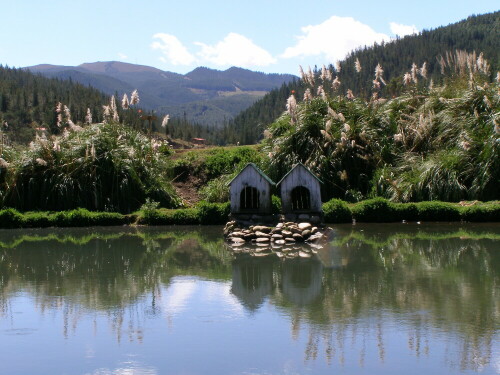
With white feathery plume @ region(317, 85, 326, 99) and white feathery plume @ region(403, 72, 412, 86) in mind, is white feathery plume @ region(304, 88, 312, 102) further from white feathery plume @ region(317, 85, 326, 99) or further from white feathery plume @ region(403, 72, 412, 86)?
white feathery plume @ region(403, 72, 412, 86)

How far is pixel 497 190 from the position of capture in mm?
20500

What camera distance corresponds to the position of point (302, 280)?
12.0m

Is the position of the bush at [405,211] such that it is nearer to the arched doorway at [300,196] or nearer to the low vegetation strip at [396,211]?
the low vegetation strip at [396,211]

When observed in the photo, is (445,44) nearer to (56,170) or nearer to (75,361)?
(56,170)

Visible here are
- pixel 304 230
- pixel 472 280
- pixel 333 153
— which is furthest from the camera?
pixel 333 153

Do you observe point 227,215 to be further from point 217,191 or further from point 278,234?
point 278,234

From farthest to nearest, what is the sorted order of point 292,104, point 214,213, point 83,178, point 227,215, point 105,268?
point 83,178 → point 292,104 → point 214,213 → point 227,215 → point 105,268

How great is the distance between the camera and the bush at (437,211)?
64.7 feet

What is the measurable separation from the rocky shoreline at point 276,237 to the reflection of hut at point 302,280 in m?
2.28

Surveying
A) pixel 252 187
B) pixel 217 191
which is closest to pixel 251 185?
pixel 252 187

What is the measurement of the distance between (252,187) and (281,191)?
2.76ft

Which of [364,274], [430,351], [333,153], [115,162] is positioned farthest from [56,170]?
[430,351]

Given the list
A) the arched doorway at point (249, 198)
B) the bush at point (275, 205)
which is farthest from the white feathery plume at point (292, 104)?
the bush at point (275, 205)

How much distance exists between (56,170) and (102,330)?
1504cm
